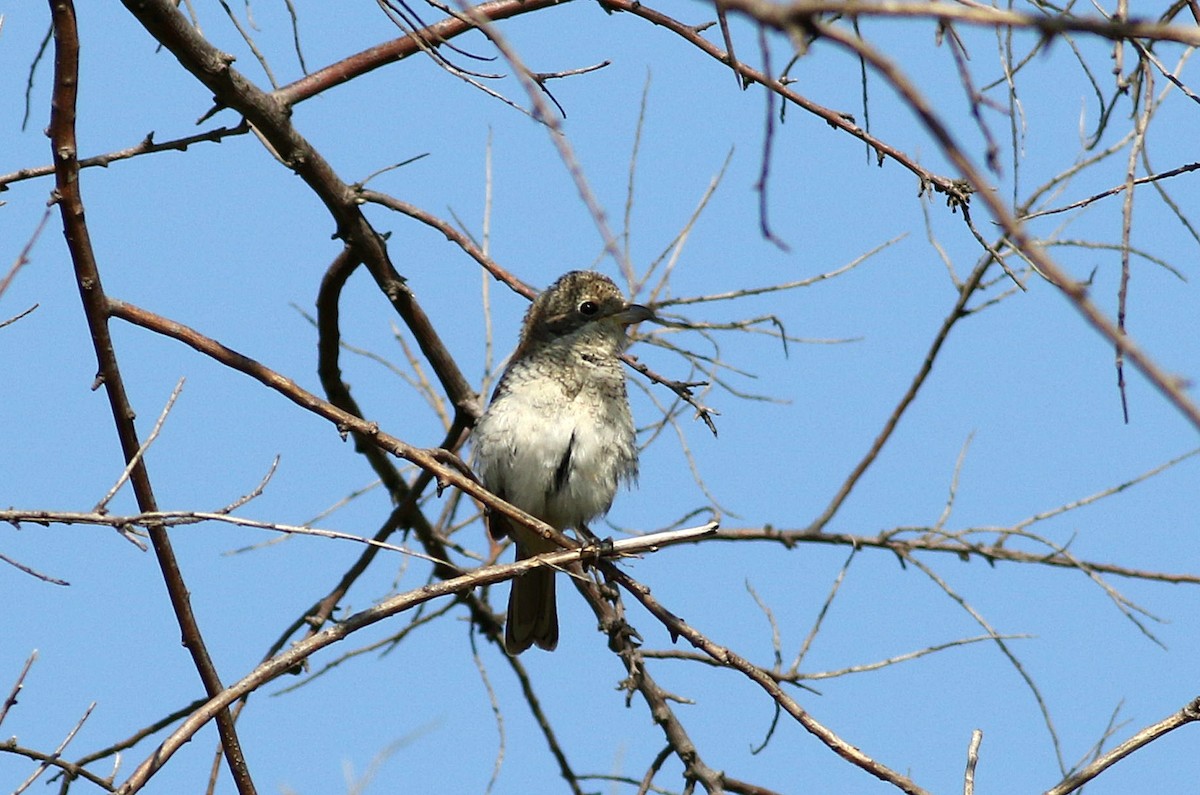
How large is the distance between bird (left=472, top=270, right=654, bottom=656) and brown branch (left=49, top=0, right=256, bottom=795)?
6.43ft

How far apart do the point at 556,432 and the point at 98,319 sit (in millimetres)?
2400

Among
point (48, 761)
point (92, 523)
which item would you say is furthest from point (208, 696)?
point (92, 523)

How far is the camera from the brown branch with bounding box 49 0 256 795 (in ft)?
10.9

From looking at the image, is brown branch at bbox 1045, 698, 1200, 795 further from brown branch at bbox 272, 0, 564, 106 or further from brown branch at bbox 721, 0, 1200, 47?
A: brown branch at bbox 272, 0, 564, 106

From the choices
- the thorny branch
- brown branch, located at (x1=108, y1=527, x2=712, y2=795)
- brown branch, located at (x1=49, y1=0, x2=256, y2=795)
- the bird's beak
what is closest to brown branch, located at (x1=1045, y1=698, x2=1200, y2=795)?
the thorny branch

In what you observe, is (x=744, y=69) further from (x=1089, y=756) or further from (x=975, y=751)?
(x=1089, y=756)

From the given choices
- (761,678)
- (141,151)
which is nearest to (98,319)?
(141,151)

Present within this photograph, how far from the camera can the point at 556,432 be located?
5.68 meters

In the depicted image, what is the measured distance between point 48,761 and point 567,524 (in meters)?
3.03

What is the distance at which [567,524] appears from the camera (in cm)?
603

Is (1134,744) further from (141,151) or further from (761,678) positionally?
(141,151)

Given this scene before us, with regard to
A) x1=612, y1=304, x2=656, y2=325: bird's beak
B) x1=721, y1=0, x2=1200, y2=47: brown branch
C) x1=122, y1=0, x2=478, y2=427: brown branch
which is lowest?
x1=721, y1=0, x2=1200, y2=47: brown branch

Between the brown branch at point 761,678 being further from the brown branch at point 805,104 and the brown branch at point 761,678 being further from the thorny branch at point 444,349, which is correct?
the brown branch at point 805,104

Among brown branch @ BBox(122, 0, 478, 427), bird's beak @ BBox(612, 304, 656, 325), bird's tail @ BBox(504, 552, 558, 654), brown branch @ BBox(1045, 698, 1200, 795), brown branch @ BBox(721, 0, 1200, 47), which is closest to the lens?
brown branch @ BBox(721, 0, 1200, 47)
